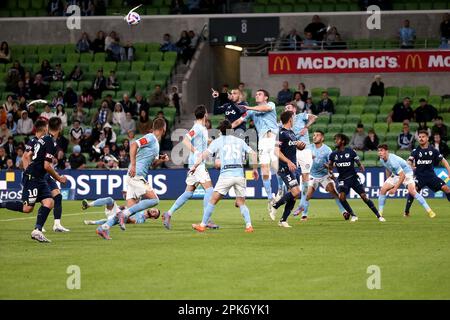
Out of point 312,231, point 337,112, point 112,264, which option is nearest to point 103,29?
point 337,112

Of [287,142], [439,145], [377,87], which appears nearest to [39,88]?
[377,87]

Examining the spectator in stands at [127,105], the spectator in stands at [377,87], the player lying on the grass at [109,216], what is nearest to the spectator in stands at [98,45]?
the spectator in stands at [127,105]

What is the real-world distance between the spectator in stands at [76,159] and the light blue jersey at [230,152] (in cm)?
1473

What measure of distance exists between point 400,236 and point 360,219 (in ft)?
14.2

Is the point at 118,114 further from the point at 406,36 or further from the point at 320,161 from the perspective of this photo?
the point at 320,161

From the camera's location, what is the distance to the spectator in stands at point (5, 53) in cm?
3838

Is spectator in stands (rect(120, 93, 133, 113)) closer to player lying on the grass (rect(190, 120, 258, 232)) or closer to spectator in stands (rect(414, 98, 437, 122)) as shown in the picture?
spectator in stands (rect(414, 98, 437, 122))

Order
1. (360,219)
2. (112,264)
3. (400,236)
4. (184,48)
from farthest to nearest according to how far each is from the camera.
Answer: (184,48) → (360,219) → (400,236) → (112,264)

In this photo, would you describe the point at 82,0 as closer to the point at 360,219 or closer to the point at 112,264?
the point at 360,219

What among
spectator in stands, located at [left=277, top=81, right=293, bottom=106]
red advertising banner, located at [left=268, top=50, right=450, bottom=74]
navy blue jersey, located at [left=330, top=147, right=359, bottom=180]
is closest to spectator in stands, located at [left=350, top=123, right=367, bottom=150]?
spectator in stands, located at [left=277, top=81, right=293, bottom=106]

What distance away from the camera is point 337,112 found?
35.0 meters

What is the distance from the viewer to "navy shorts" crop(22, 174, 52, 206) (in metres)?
16.7

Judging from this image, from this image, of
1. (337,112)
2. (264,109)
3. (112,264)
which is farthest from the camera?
(337,112)
